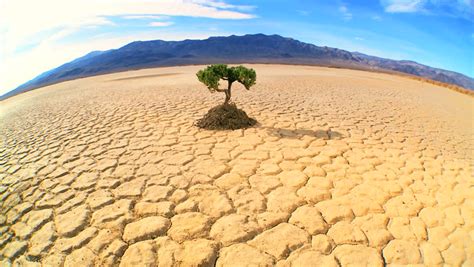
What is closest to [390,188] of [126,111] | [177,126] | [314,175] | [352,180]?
[352,180]

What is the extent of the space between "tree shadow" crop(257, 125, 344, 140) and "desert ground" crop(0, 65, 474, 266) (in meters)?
0.04

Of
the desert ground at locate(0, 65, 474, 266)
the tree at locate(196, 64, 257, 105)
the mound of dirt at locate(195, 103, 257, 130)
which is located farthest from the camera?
the mound of dirt at locate(195, 103, 257, 130)

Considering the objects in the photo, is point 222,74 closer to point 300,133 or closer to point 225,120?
point 225,120

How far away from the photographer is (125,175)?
11.3 feet

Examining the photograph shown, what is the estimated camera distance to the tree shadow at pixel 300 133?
15.7ft

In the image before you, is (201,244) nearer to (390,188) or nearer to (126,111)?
(390,188)

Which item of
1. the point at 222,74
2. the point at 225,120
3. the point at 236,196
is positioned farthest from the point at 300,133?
the point at 236,196

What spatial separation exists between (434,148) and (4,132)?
886cm

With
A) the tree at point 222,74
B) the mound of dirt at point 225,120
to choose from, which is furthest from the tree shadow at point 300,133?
the tree at point 222,74

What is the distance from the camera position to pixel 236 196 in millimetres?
2961

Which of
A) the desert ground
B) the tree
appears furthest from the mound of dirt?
the tree

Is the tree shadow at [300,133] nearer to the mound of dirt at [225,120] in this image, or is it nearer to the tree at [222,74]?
the mound of dirt at [225,120]

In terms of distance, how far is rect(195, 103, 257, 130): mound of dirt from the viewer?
506 centimetres

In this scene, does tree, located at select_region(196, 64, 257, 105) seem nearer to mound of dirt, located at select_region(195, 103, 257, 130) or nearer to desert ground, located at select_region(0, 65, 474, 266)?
mound of dirt, located at select_region(195, 103, 257, 130)
